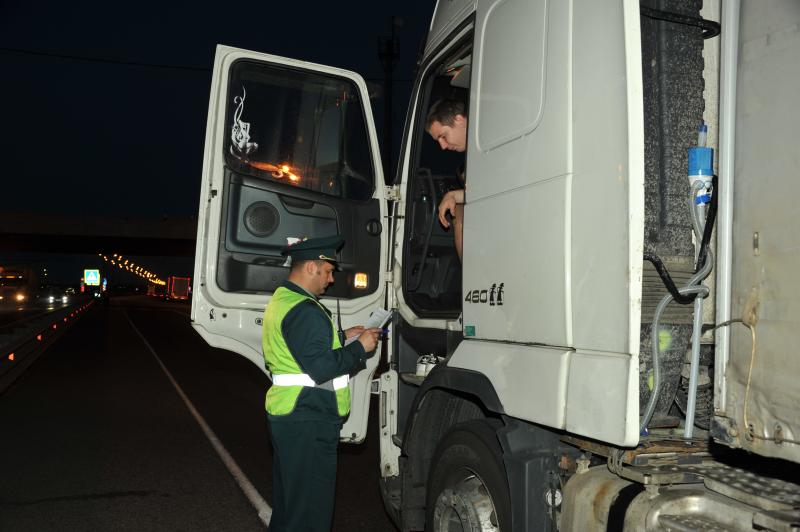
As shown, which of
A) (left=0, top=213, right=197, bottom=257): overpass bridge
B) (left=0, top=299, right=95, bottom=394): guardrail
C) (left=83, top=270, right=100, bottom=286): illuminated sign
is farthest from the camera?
(left=83, top=270, right=100, bottom=286): illuminated sign

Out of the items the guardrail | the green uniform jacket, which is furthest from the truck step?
the guardrail

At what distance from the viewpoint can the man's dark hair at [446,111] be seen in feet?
12.7

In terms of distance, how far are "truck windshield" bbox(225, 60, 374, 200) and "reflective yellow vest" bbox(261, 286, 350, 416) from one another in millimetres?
780

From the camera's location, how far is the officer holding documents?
12.7 feet

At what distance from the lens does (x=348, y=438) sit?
448 centimetres

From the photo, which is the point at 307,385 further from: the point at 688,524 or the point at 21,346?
the point at 21,346

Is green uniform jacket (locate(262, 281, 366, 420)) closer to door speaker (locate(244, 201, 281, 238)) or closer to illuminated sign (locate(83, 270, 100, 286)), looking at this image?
door speaker (locate(244, 201, 281, 238))

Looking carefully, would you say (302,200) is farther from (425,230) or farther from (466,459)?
(466,459)

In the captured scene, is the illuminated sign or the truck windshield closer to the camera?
the truck windshield

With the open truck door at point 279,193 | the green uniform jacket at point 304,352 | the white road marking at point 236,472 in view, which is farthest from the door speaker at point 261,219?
the white road marking at point 236,472

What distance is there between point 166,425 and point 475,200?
6927mm

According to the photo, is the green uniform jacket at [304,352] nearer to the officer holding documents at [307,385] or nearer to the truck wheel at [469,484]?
the officer holding documents at [307,385]

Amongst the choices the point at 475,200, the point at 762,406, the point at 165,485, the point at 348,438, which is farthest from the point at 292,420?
the point at 165,485

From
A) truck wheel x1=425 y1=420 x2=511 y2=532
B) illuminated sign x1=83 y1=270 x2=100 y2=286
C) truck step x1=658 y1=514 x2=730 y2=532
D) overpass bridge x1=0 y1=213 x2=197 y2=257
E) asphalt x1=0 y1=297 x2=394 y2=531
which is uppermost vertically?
overpass bridge x1=0 y1=213 x2=197 y2=257
